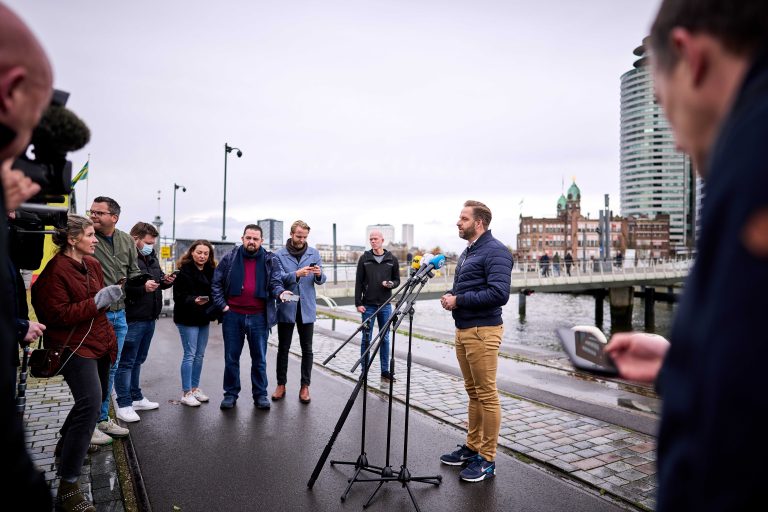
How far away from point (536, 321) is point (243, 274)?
3040cm

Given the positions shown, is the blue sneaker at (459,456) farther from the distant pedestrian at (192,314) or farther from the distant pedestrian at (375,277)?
the distant pedestrian at (375,277)

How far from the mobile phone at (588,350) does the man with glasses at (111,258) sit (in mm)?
5040

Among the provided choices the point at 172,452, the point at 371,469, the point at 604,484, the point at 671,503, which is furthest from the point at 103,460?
the point at 671,503

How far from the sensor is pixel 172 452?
489 cm

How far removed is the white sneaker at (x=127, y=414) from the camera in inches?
227

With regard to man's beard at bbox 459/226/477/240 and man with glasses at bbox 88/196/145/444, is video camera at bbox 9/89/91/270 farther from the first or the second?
man with glasses at bbox 88/196/145/444

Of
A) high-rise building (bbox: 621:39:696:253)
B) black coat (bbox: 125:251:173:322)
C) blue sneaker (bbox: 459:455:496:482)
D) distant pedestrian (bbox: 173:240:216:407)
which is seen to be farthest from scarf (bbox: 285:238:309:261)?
high-rise building (bbox: 621:39:696:253)

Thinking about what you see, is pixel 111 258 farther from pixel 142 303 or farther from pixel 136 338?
pixel 136 338

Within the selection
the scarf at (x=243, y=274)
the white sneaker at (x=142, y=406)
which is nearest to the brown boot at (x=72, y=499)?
the white sneaker at (x=142, y=406)

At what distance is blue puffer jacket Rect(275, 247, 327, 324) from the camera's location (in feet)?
22.7

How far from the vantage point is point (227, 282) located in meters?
6.64

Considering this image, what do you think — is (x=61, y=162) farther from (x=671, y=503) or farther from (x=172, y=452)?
(x=172, y=452)

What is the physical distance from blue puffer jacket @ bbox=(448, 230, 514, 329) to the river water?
9169mm

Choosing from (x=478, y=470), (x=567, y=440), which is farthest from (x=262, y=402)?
(x=567, y=440)
